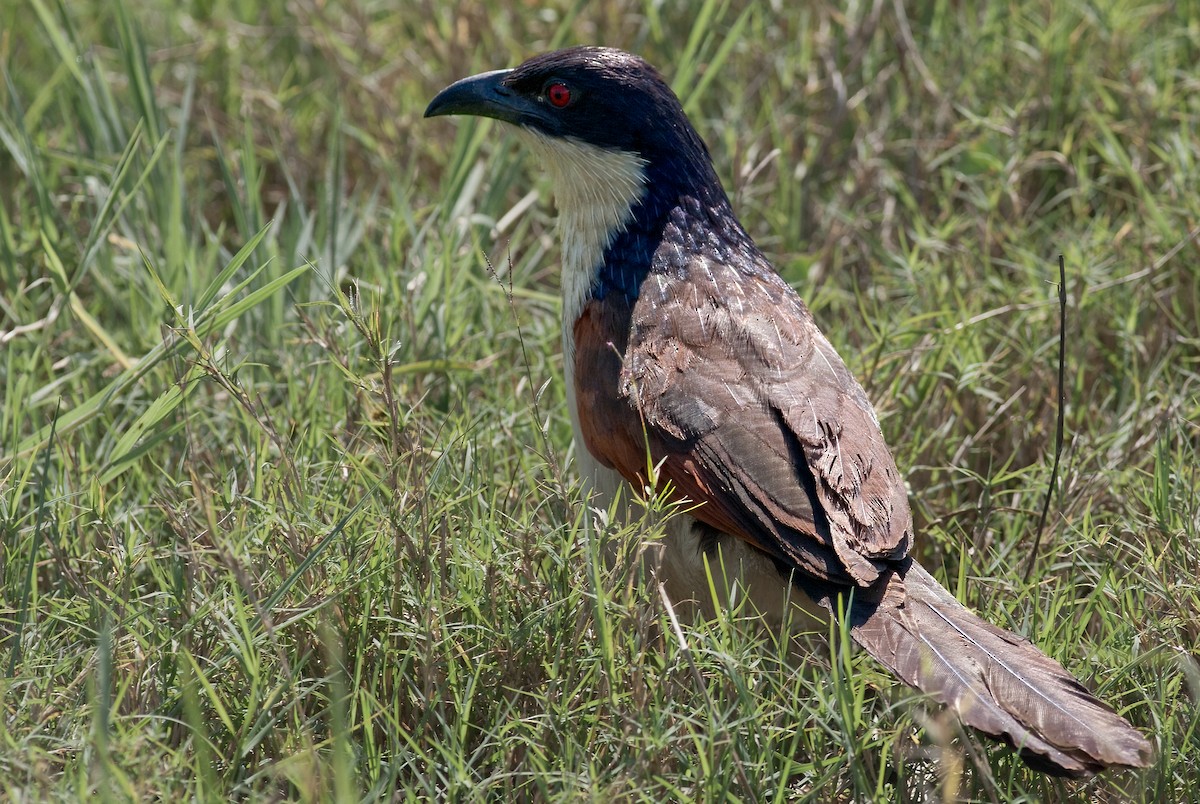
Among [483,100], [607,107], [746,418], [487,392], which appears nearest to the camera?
[746,418]

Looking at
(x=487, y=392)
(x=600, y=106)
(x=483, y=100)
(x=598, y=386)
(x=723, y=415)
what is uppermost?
(x=600, y=106)

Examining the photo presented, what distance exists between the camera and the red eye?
3.49 meters

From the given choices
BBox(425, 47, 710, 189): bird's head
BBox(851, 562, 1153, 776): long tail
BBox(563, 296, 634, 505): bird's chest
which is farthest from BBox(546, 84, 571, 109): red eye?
BBox(851, 562, 1153, 776): long tail

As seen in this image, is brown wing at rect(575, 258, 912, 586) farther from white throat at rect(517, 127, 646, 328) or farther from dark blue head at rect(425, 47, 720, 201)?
dark blue head at rect(425, 47, 720, 201)

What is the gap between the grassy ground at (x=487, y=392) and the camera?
2.56m

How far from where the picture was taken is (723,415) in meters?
2.94

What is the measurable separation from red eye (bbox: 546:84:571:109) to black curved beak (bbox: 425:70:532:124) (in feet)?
0.23

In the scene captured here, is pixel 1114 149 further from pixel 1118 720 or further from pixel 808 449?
pixel 1118 720

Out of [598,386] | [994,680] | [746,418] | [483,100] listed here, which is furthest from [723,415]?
[483,100]

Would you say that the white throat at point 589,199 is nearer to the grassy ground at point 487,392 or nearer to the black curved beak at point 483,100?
the black curved beak at point 483,100

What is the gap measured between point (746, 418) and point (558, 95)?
1.10m

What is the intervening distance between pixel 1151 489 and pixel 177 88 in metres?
3.89

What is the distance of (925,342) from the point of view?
3.89m

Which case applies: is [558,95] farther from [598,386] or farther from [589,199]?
[598,386]
